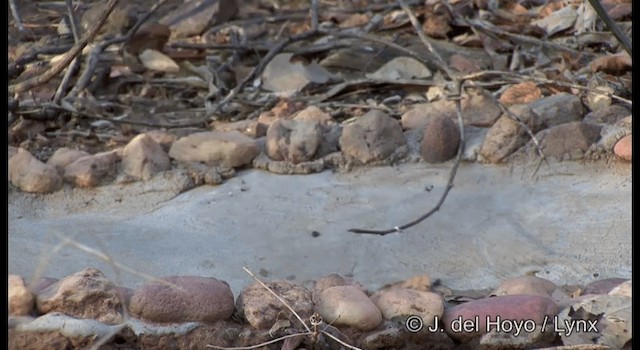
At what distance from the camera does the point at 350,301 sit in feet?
7.22

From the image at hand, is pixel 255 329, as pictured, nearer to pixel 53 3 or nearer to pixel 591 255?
pixel 591 255

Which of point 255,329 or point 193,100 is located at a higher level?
point 255,329

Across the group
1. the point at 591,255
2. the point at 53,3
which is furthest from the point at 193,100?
the point at 591,255

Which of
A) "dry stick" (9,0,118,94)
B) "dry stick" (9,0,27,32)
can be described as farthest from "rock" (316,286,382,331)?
"dry stick" (9,0,27,32)

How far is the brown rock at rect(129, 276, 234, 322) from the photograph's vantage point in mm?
2115

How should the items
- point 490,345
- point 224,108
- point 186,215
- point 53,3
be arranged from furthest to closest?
1. point 53,3
2. point 224,108
3. point 186,215
4. point 490,345

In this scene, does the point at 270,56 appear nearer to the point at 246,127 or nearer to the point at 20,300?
the point at 246,127

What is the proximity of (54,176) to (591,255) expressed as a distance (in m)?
1.70

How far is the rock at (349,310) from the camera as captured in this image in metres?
2.17

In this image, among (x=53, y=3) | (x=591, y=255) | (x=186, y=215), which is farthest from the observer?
(x=53, y=3)

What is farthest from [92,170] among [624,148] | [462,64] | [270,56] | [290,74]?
[462,64]

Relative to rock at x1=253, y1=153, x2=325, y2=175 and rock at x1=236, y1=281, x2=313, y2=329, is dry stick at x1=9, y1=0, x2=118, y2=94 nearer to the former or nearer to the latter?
rock at x1=253, y1=153, x2=325, y2=175

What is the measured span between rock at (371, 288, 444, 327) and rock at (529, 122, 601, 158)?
1311 mm

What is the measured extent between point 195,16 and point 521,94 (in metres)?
2.02
